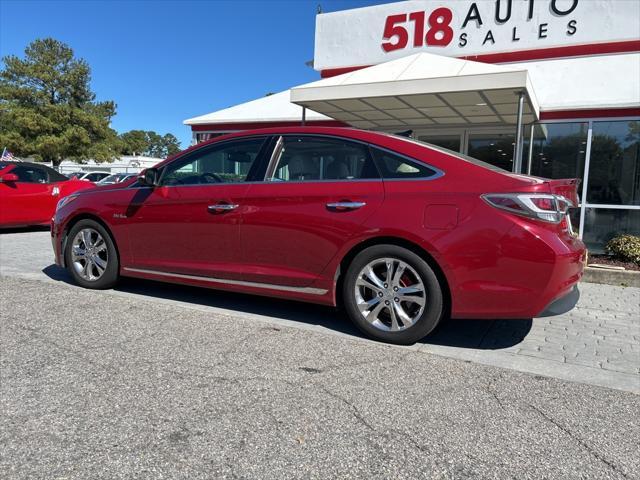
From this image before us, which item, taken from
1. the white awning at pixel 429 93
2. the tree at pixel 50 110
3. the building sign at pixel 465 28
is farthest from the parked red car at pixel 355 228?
the tree at pixel 50 110

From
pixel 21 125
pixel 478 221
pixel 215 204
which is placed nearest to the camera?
pixel 478 221

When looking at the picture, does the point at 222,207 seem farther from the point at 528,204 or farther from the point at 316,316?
the point at 528,204

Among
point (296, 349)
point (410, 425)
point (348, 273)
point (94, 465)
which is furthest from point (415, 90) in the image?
point (94, 465)

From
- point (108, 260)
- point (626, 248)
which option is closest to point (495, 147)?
→ point (626, 248)

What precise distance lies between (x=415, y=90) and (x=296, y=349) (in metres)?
5.34

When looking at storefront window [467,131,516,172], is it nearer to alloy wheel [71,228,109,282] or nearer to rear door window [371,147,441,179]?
rear door window [371,147,441,179]

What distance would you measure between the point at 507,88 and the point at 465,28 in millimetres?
5125

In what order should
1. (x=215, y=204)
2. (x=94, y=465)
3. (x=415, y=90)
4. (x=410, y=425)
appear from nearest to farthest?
1. (x=94, y=465)
2. (x=410, y=425)
3. (x=215, y=204)
4. (x=415, y=90)

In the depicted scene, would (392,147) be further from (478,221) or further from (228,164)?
(228,164)

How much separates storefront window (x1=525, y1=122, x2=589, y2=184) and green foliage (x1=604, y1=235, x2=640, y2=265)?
1914 mm

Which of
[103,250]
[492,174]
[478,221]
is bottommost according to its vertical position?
[103,250]

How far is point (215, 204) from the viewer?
447 centimetres

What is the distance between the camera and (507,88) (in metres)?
7.09

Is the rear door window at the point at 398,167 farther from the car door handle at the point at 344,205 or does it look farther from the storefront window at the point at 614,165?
the storefront window at the point at 614,165
